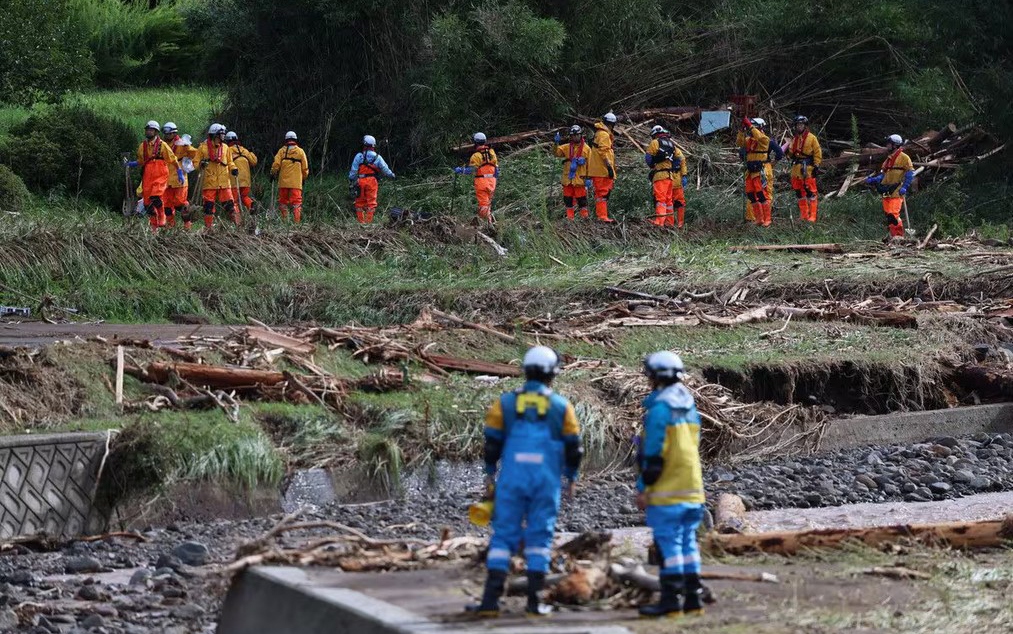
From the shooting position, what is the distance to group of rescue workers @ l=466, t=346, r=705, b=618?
23.7ft

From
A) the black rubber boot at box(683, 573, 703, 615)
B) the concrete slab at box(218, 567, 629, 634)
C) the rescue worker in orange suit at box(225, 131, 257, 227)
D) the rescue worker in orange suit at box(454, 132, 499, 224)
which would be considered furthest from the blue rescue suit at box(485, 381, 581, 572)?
the rescue worker in orange suit at box(454, 132, 499, 224)

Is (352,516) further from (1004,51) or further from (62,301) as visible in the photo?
(1004,51)

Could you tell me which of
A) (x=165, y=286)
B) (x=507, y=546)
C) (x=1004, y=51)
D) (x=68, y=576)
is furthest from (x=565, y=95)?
Answer: (x=507, y=546)

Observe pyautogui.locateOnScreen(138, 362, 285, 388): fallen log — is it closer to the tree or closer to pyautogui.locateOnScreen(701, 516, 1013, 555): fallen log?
pyautogui.locateOnScreen(701, 516, 1013, 555): fallen log

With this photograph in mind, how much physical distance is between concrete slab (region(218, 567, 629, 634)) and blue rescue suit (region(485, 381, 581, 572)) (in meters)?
0.35

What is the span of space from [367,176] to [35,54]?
290 inches

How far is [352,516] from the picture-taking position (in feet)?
38.4

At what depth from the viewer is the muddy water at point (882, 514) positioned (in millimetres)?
11898

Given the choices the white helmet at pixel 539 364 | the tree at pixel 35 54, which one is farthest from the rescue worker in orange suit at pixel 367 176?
the white helmet at pixel 539 364

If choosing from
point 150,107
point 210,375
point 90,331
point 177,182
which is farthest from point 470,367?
point 150,107

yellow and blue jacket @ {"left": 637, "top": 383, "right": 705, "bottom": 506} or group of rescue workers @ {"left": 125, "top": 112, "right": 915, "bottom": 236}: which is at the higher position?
group of rescue workers @ {"left": 125, "top": 112, "right": 915, "bottom": 236}

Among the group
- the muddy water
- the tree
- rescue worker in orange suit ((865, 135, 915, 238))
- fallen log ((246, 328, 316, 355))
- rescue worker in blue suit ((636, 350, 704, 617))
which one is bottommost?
the muddy water

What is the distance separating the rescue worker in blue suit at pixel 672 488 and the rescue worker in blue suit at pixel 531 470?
16.0 inches

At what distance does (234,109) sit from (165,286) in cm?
1625
